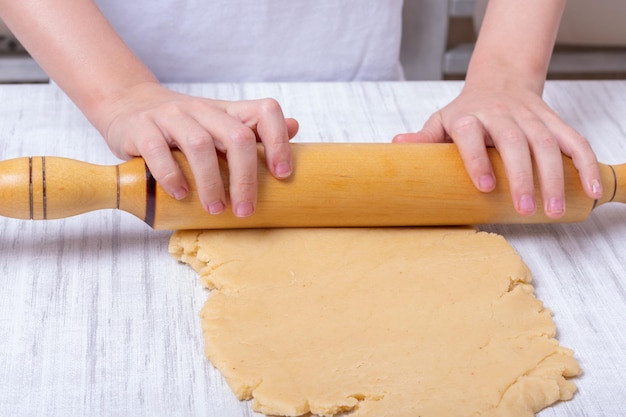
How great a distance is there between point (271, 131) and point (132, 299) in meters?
0.24

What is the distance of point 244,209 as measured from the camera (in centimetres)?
89

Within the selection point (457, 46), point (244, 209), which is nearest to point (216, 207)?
point (244, 209)

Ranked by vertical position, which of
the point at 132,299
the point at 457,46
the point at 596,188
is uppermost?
the point at 596,188

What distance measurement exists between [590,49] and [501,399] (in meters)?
1.93

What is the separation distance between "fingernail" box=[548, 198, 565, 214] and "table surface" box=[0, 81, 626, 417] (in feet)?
0.21

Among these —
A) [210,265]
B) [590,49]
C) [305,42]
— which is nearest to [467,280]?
[210,265]

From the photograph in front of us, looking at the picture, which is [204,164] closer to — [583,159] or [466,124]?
[466,124]

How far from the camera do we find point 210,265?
0.89 m

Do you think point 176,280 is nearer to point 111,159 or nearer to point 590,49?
point 111,159

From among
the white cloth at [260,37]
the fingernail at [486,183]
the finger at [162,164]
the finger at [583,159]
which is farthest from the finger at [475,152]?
the white cloth at [260,37]

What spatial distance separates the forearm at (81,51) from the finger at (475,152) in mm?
404

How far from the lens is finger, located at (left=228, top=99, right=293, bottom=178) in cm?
90

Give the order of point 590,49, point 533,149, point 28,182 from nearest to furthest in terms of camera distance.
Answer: point 28,182, point 533,149, point 590,49

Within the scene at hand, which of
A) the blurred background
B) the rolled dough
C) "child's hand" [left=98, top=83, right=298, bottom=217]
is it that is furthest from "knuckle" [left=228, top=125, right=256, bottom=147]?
the blurred background
